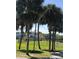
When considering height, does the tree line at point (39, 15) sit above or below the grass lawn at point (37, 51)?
above

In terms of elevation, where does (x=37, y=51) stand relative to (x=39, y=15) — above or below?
below

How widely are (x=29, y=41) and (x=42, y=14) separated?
0.98ft

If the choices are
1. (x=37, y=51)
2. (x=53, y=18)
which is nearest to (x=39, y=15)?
(x=53, y=18)

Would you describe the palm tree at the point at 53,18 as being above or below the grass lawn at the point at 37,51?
above

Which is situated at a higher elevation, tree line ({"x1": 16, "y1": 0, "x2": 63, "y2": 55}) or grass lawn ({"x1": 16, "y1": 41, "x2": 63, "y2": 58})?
tree line ({"x1": 16, "y1": 0, "x2": 63, "y2": 55})

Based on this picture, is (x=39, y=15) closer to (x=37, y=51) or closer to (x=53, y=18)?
(x=53, y=18)

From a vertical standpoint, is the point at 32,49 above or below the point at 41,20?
below
